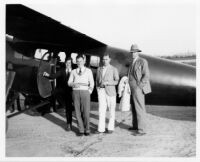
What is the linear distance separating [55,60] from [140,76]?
238cm

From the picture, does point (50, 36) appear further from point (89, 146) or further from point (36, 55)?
point (89, 146)

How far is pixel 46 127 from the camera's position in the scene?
7.36 metres

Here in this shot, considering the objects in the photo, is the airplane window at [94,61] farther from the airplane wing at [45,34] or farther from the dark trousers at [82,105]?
the dark trousers at [82,105]

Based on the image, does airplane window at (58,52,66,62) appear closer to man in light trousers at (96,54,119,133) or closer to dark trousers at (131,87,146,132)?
man in light trousers at (96,54,119,133)

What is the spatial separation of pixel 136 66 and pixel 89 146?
7.17 feet

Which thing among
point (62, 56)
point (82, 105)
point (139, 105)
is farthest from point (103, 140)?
point (62, 56)

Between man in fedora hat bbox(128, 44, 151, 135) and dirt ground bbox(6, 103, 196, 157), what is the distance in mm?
365

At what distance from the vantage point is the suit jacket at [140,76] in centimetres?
629

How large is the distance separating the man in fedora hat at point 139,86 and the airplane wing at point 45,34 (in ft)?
4.85

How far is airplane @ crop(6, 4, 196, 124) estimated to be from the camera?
678cm

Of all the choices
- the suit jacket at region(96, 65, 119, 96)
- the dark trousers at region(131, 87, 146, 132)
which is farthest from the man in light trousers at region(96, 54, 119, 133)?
the dark trousers at region(131, 87, 146, 132)

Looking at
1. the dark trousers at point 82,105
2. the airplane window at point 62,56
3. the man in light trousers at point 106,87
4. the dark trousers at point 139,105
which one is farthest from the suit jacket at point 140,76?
the airplane window at point 62,56

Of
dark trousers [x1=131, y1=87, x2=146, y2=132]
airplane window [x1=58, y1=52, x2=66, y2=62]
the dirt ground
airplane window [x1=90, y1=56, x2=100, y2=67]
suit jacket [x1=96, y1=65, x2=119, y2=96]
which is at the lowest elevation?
the dirt ground
